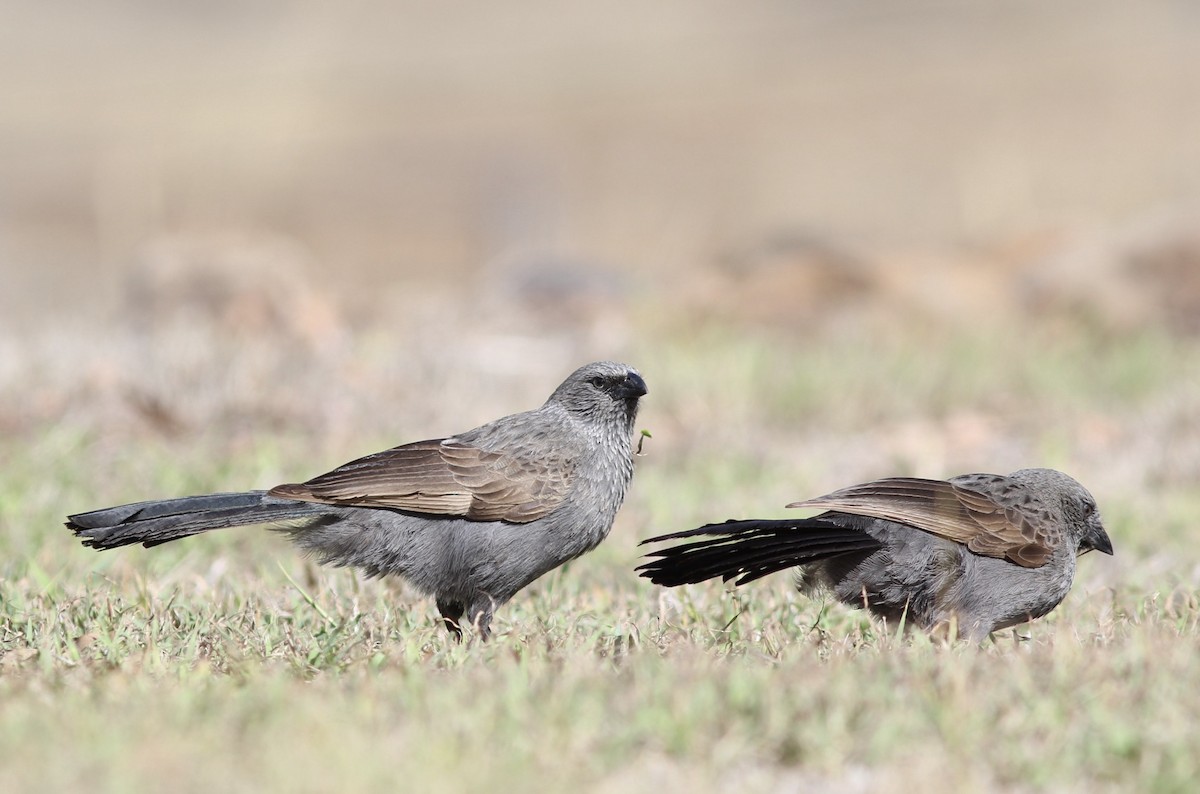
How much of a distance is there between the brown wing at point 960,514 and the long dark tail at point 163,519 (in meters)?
1.76

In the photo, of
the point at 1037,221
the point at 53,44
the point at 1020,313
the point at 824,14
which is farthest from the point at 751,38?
the point at 1020,313

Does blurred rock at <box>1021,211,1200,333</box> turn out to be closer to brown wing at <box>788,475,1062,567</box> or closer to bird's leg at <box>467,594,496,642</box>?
brown wing at <box>788,475,1062,567</box>

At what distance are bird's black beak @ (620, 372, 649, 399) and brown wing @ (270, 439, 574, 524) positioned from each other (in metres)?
0.42

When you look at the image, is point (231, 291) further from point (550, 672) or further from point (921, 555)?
point (550, 672)

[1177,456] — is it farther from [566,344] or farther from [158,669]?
[158,669]

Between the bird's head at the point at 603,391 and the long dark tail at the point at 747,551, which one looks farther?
the bird's head at the point at 603,391

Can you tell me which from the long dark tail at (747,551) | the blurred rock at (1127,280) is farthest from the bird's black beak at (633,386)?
the blurred rock at (1127,280)

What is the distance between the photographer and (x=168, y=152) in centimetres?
3878

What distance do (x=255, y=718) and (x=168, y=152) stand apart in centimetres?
3793

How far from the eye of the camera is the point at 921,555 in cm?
452

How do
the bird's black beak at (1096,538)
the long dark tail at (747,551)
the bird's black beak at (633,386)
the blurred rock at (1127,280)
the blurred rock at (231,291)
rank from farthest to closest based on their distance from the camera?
the blurred rock at (1127,280)
the blurred rock at (231,291)
the bird's black beak at (633,386)
the bird's black beak at (1096,538)
the long dark tail at (747,551)

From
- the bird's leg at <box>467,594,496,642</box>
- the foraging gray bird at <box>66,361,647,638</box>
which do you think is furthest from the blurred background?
the bird's leg at <box>467,594,496,642</box>

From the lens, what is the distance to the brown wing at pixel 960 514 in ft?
14.5

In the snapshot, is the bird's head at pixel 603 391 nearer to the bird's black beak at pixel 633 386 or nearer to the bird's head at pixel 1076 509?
the bird's black beak at pixel 633 386
